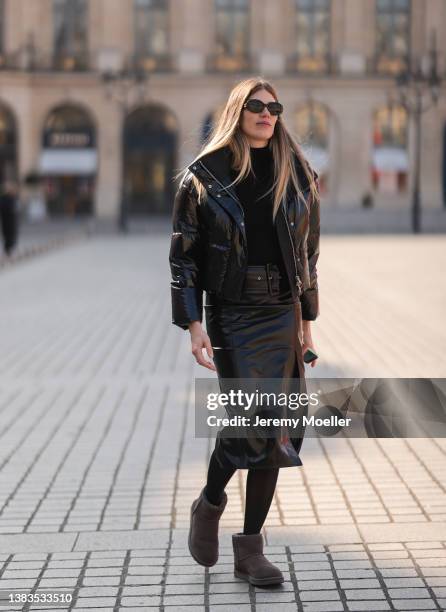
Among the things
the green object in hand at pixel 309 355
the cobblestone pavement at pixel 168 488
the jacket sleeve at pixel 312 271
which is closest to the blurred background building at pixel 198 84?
the cobblestone pavement at pixel 168 488

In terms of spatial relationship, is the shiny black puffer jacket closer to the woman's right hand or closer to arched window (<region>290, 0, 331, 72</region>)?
the woman's right hand

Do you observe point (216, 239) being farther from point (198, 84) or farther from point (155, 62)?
point (155, 62)

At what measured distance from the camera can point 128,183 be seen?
194 feet

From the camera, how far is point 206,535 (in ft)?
17.2

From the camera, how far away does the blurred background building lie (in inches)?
2259

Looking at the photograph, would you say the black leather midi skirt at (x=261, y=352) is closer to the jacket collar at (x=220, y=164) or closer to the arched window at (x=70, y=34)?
the jacket collar at (x=220, y=164)

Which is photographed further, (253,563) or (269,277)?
(253,563)

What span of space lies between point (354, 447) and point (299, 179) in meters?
3.55

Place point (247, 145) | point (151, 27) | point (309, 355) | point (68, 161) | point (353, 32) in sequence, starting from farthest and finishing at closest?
1. point (151, 27)
2. point (353, 32)
3. point (68, 161)
4. point (309, 355)
5. point (247, 145)

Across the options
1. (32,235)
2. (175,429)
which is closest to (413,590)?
(175,429)

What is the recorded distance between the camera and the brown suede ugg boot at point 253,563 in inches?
201

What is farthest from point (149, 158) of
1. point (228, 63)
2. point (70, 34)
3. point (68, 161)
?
point (70, 34)

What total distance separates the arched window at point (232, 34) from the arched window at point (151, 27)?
8.34ft

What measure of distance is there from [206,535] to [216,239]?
1315mm
